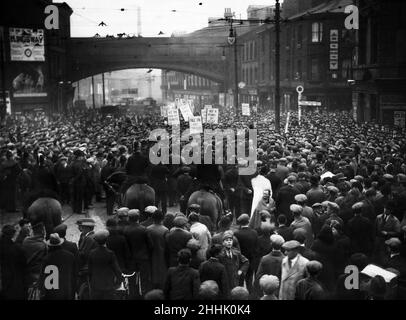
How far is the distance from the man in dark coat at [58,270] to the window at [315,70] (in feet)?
145

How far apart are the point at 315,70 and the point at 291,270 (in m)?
44.4

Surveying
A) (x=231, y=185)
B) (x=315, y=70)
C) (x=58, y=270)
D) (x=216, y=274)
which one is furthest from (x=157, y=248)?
(x=315, y=70)

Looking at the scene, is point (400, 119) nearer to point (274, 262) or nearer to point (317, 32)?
point (317, 32)

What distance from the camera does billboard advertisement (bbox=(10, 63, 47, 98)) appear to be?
5558cm

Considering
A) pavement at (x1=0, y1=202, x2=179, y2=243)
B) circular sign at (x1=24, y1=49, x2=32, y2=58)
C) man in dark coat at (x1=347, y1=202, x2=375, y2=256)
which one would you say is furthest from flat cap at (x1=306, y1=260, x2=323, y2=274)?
circular sign at (x1=24, y1=49, x2=32, y2=58)

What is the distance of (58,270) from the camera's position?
8.40m

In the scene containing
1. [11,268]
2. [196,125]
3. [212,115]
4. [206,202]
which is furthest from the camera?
[212,115]

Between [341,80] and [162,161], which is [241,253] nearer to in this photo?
[162,161]

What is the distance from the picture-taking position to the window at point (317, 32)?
4928 centimetres

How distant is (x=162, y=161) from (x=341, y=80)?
1400 inches

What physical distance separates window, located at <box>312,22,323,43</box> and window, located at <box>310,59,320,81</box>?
1.84 metres

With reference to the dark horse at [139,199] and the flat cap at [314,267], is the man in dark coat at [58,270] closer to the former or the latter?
the flat cap at [314,267]

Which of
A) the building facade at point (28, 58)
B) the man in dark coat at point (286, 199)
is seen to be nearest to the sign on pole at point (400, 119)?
the man in dark coat at point (286, 199)
